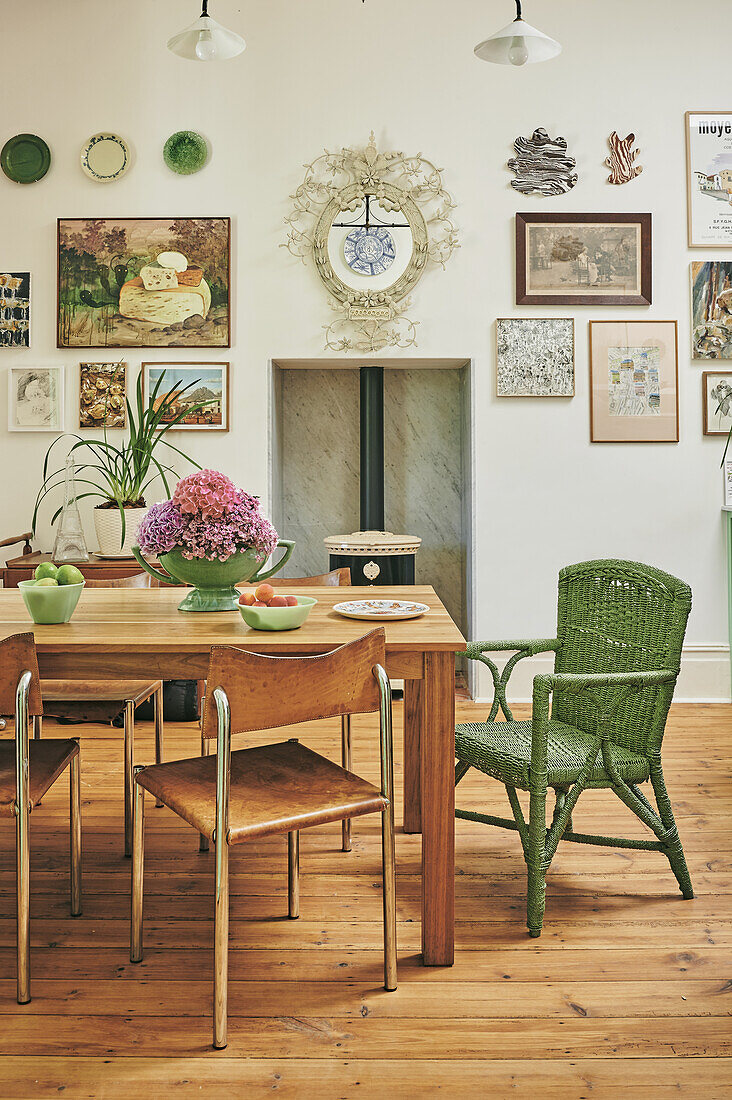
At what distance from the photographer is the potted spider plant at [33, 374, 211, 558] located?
4.38 meters

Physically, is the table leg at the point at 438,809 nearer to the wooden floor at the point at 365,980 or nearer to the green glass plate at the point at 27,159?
the wooden floor at the point at 365,980

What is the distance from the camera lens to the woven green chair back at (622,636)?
94.7 inches

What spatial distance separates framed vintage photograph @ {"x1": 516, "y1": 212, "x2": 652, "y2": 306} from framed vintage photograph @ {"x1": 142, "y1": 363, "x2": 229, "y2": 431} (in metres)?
1.63

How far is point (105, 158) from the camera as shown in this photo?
4633 millimetres

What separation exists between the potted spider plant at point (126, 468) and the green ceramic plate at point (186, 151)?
1.10 metres

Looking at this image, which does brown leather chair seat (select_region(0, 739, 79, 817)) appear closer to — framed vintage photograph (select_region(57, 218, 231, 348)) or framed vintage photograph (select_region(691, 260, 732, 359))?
framed vintage photograph (select_region(57, 218, 231, 348))

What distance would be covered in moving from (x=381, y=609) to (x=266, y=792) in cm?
66

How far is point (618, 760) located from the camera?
2.37 metres

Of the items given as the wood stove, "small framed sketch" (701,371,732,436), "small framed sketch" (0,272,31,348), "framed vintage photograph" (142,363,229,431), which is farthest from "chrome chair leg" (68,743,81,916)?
"small framed sketch" (701,371,732,436)

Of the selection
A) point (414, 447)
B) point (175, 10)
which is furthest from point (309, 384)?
point (175, 10)

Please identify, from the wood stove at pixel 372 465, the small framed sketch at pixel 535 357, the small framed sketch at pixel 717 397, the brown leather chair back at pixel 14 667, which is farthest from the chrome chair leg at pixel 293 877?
the small framed sketch at pixel 717 397

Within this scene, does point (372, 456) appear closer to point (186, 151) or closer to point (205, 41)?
point (186, 151)

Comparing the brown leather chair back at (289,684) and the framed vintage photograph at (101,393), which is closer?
the brown leather chair back at (289,684)

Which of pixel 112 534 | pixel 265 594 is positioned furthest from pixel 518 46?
pixel 112 534
